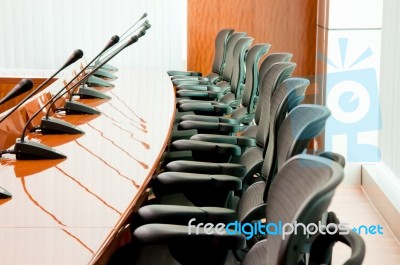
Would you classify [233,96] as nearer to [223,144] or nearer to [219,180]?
[223,144]

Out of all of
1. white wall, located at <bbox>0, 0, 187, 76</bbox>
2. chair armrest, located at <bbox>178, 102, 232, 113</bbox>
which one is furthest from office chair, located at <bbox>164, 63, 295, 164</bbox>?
white wall, located at <bbox>0, 0, 187, 76</bbox>

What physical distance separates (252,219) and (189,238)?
2.35 feet

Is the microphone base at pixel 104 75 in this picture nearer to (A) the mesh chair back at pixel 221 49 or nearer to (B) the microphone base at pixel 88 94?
(A) the mesh chair back at pixel 221 49

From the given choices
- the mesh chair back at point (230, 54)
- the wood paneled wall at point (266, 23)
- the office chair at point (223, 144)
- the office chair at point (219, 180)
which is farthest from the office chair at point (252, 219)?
the wood paneled wall at point (266, 23)

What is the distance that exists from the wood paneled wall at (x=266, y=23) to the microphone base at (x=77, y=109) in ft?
11.4

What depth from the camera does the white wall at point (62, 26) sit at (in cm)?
761

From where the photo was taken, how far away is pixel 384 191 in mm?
5375

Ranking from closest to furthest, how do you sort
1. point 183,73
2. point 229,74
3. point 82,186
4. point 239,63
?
point 82,186
point 239,63
point 229,74
point 183,73

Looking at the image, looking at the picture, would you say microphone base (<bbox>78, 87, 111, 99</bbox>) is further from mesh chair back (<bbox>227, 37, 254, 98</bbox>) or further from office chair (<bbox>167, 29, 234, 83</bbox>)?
office chair (<bbox>167, 29, 234, 83</bbox>)

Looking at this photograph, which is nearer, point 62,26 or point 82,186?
point 82,186

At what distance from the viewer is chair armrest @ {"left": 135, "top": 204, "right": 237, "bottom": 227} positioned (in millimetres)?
2535

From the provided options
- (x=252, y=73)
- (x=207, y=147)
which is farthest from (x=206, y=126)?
(x=252, y=73)

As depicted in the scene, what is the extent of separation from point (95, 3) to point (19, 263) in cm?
602

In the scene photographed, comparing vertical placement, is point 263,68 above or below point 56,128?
above
